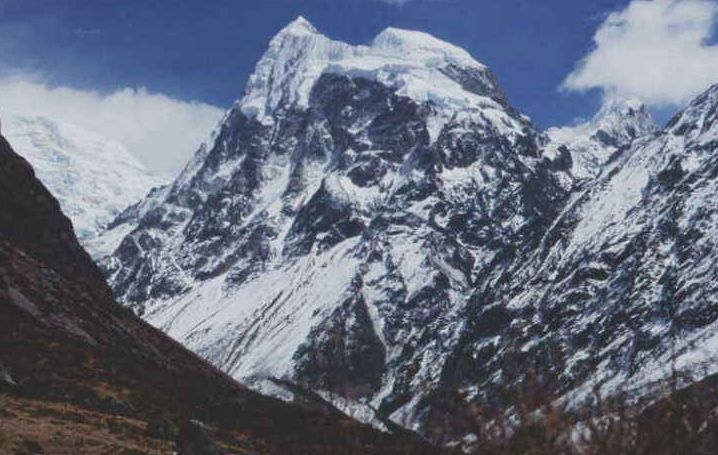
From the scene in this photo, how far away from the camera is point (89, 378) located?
6875 cm

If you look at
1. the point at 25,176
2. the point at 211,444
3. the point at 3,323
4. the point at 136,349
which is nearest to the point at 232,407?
the point at 3,323

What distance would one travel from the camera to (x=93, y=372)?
72312 millimetres

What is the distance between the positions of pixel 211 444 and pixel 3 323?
44.1 m

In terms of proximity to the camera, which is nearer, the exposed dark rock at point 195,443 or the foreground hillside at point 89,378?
the exposed dark rock at point 195,443

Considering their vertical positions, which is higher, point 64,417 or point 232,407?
point 232,407

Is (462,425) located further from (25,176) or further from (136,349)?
(25,176)

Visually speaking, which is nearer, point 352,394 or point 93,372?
point 352,394

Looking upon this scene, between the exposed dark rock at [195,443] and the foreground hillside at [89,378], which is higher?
the foreground hillside at [89,378]

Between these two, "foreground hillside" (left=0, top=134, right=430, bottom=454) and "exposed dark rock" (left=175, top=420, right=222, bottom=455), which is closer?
"exposed dark rock" (left=175, top=420, right=222, bottom=455)

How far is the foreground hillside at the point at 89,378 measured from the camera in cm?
4847

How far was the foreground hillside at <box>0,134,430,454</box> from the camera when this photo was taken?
48469 millimetres

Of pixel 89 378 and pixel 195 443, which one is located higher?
pixel 89 378

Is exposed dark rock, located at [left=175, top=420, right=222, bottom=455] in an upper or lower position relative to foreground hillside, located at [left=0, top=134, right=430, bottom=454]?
lower

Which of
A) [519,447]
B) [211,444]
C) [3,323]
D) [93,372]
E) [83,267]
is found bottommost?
[519,447]
